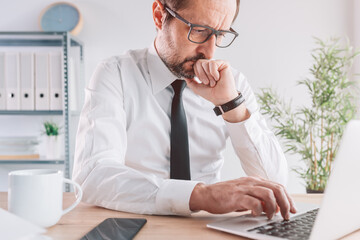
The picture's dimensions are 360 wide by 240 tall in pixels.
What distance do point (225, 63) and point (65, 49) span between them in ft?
5.75

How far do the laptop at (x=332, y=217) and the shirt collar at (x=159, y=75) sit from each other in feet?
2.37

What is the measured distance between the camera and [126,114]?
1414 mm

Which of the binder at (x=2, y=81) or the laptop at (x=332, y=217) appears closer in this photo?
the laptop at (x=332, y=217)

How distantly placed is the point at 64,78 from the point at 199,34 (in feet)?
5.41

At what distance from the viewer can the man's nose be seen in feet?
4.35

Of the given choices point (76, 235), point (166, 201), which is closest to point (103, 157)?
point (166, 201)

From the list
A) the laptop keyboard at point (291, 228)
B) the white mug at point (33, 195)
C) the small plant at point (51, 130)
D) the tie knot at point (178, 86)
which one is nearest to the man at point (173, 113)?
the tie knot at point (178, 86)

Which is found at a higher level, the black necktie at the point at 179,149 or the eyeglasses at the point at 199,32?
the eyeglasses at the point at 199,32

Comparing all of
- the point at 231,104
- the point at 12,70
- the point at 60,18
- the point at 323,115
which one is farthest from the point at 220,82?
the point at 60,18

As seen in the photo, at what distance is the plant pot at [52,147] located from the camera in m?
2.82

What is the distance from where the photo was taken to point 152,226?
2.55ft

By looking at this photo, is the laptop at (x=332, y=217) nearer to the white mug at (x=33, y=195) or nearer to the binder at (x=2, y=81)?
the white mug at (x=33, y=195)

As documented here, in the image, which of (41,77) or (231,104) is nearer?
(231,104)

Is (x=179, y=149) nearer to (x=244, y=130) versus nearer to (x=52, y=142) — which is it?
(x=244, y=130)
